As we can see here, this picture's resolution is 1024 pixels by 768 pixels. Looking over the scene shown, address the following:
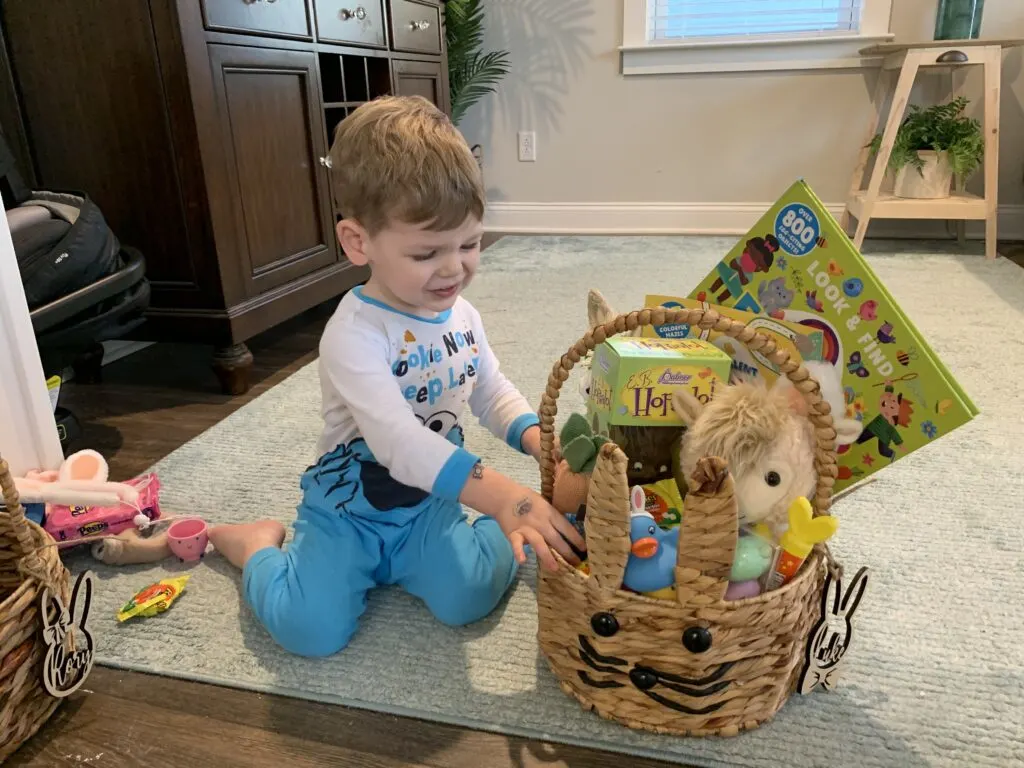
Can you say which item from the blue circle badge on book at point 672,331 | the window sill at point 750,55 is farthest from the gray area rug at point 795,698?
the window sill at point 750,55

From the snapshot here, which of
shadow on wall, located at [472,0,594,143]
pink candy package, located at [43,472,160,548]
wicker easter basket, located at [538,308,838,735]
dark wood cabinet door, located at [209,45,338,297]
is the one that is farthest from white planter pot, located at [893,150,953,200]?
pink candy package, located at [43,472,160,548]

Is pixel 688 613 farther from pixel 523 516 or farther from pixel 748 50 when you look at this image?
pixel 748 50

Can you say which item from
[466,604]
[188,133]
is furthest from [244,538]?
[188,133]

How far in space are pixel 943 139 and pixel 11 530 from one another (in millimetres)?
2616

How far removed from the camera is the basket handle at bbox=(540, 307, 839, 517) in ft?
2.02

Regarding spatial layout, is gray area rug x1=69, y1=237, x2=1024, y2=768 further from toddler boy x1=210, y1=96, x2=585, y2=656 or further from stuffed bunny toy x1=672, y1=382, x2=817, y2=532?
stuffed bunny toy x1=672, y1=382, x2=817, y2=532

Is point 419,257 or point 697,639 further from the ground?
point 419,257

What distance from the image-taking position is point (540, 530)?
2.24ft

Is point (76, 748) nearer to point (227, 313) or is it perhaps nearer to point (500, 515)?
point (500, 515)

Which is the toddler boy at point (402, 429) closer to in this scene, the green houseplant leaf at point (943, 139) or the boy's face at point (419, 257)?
the boy's face at point (419, 257)

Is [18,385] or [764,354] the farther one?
[18,385]

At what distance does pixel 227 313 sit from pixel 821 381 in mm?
1100

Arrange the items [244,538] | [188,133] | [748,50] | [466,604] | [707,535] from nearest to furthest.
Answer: [707,535] < [466,604] < [244,538] < [188,133] < [748,50]

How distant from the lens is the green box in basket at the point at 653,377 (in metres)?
0.73
